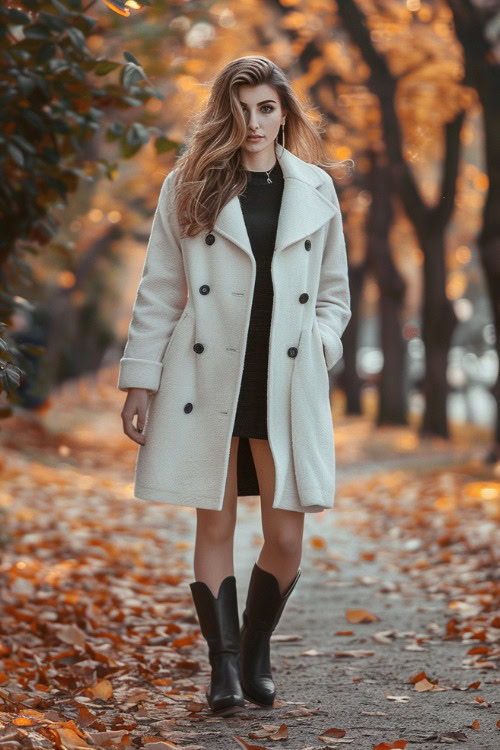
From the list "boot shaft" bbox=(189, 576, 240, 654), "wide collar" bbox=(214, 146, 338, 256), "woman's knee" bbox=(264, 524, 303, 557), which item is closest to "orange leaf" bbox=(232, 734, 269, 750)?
"boot shaft" bbox=(189, 576, 240, 654)

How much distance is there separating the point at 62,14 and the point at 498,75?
7.15 m

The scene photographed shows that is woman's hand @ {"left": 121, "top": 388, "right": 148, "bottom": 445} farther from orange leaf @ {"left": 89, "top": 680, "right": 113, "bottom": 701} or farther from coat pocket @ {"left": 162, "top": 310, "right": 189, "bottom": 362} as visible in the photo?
orange leaf @ {"left": 89, "top": 680, "right": 113, "bottom": 701}

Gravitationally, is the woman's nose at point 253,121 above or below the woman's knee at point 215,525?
above

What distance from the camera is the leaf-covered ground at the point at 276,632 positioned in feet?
12.4

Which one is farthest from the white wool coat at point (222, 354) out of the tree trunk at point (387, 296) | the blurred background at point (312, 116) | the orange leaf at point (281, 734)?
the tree trunk at point (387, 296)

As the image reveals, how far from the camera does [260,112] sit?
393 centimetres

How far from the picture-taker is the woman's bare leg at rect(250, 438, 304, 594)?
3.93 meters

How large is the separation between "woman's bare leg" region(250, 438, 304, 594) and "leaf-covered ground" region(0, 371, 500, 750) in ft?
1.63

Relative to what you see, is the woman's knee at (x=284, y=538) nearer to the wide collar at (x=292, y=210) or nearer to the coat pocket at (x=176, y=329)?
the coat pocket at (x=176, y=329)

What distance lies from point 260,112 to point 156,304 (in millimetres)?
738

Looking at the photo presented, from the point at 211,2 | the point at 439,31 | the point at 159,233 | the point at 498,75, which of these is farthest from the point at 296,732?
the point at 439,31

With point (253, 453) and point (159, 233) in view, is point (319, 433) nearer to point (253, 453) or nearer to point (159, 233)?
point (253, 453)

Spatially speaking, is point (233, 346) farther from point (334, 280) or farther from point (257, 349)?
point (334, 280)

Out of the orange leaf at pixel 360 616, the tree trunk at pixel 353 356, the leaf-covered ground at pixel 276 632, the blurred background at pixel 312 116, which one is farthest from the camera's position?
the tree trunk at pixel 353 356
